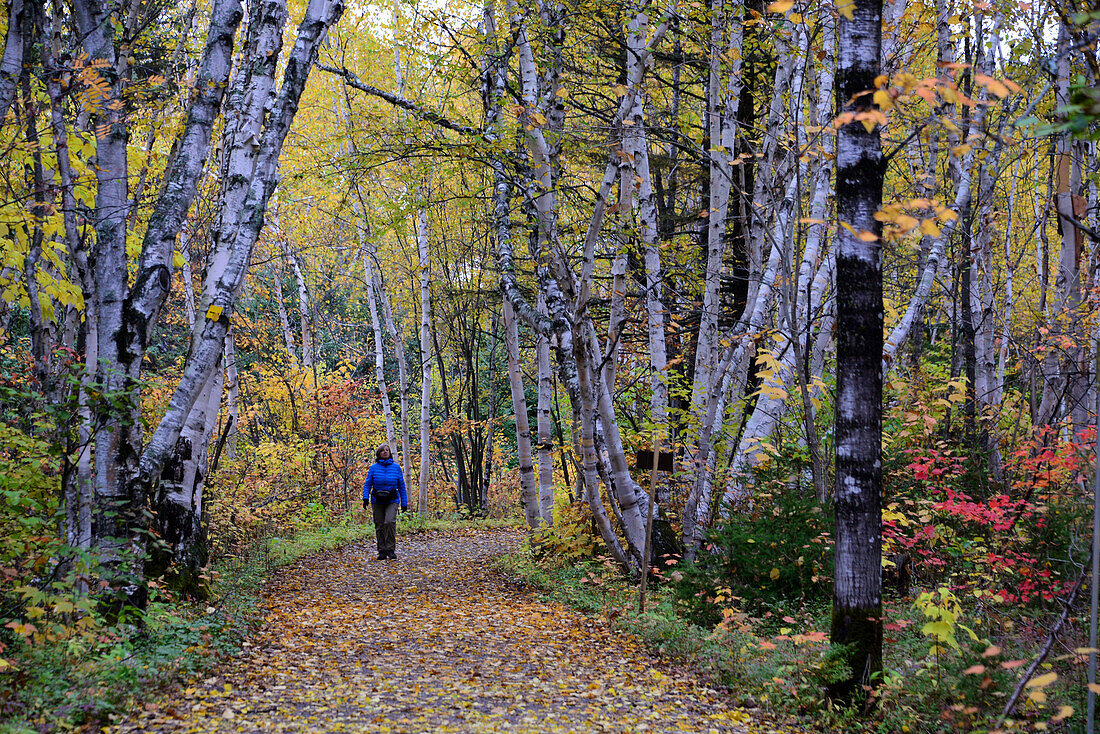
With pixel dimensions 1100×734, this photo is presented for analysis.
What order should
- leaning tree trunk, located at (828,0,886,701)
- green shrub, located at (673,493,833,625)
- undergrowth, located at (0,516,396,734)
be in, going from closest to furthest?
undergrowth, located at (0,516,396,734), leaning tree trunk, located at (828,0,886,701), green shrub, located at (673,493,833,625)

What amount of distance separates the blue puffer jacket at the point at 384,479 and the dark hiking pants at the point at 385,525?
0.19 metres

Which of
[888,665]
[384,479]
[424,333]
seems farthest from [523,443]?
[888,665]

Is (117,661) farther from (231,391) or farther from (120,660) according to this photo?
(231,391)

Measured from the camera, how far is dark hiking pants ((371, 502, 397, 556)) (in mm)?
10914

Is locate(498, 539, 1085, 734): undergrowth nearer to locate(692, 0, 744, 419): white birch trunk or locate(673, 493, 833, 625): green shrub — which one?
locate(673, 493, 833, 625): green shrub

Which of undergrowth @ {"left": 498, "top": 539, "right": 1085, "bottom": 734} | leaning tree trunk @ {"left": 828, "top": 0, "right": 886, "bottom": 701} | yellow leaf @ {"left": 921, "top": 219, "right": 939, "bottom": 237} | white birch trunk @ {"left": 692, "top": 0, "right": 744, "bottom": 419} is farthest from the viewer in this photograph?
white birch trunk @ {"left": 692, "top": 0, "right": 744, "bottom": 419}

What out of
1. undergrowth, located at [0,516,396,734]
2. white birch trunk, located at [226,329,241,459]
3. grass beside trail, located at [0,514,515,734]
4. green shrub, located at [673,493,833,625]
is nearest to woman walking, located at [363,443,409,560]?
white birch trunk, located at [226,329,241,459]

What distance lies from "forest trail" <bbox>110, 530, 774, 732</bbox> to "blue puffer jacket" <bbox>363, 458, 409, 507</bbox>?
2407 mm

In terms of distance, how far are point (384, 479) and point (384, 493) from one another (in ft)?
0.79

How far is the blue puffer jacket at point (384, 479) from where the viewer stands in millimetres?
10820

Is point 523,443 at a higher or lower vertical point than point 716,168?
Result: lower

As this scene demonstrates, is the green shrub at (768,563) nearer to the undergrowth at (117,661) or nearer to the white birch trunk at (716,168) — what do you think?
the white birch trunk at (716,168)

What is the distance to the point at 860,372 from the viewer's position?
162 inches

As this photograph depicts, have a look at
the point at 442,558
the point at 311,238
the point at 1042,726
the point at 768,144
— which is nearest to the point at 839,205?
the point at 1042,726
